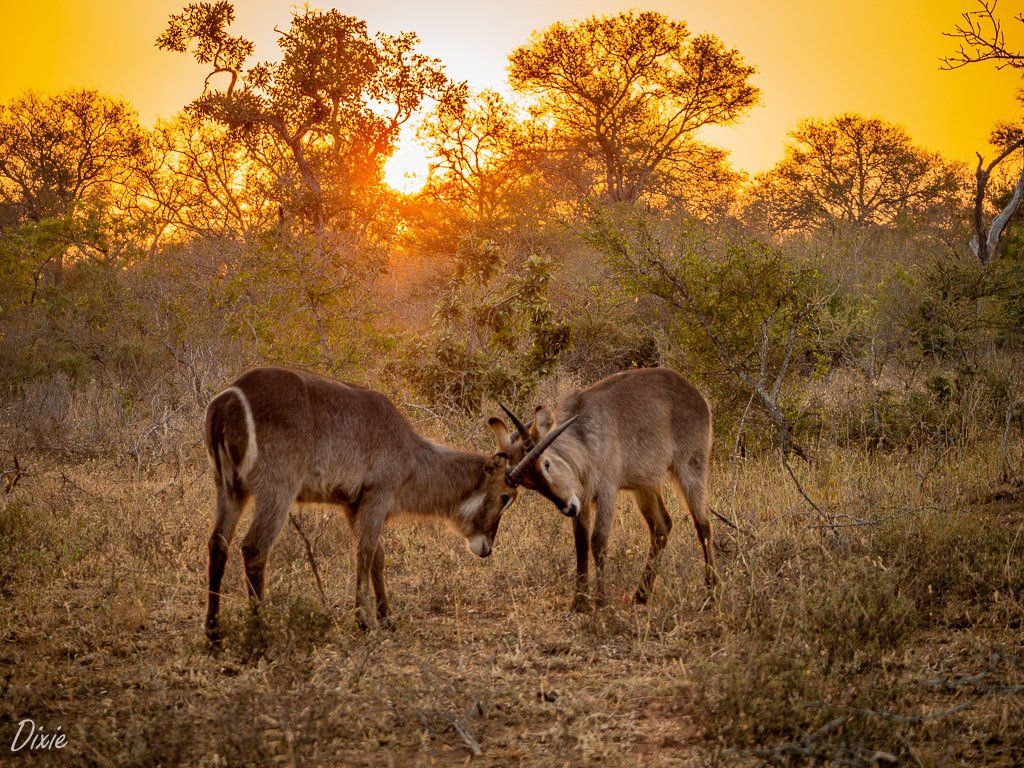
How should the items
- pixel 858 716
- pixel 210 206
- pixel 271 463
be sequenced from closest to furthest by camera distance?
pixel 858 716, pixel 271 463, pixel 210 206

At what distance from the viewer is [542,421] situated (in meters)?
5.45

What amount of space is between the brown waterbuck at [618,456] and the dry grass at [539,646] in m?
0.25

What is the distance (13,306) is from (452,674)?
11.2m

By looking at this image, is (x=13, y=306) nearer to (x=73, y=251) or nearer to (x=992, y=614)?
(x=73, y=251)

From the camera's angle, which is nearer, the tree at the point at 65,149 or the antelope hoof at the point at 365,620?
the antelope hoof at the point at 365,620

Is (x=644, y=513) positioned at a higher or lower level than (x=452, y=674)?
higher

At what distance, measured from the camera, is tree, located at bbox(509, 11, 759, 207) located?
20.7m

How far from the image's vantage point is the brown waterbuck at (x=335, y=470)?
15.0 feet

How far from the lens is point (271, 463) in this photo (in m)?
4.64

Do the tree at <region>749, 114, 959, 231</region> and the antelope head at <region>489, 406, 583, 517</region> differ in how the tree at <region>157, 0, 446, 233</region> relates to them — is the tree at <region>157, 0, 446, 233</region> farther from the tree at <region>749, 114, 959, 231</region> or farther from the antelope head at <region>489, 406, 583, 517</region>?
the tree at <region>749, 114, 959, 231</region>

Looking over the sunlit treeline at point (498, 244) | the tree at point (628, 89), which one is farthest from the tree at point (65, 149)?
the tree at point (628, 89)

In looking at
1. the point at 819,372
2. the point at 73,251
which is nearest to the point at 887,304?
the point at 819,372

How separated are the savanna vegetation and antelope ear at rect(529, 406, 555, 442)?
92 cm

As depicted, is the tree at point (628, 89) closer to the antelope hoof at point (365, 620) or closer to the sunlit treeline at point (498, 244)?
the sunlit treeline at point (498, 244)
